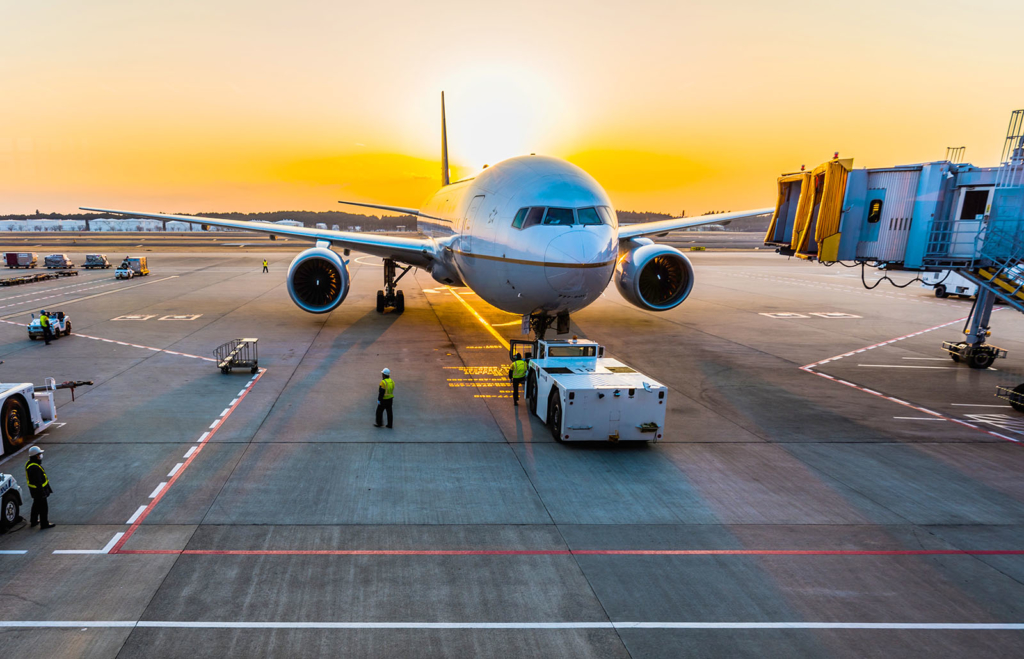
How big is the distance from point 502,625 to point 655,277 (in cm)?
1795

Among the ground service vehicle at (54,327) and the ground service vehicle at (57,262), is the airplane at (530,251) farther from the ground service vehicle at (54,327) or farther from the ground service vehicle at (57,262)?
the ground service vehicle at (57,262)

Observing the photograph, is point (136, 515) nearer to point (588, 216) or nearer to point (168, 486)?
point (168, 486)

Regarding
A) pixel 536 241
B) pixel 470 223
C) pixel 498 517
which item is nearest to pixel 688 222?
pixel 470 223

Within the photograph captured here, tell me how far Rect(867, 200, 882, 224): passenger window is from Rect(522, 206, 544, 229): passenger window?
11499mm

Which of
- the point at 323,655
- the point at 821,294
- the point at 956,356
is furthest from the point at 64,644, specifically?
the point at 821,294

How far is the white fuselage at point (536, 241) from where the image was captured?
610 inches

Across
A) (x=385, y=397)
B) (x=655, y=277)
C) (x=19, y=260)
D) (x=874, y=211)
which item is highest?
(x=874, y=211)

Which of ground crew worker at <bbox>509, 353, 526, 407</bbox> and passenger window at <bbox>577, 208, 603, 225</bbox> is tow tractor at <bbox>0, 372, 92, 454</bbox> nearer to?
ground crew worker at <bbox>509, 353, 526, 407</bbox>

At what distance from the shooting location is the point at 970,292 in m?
38.5

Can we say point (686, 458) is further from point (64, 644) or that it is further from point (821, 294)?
point (821, 294)

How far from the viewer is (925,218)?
18.4 m

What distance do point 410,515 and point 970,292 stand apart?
141ft

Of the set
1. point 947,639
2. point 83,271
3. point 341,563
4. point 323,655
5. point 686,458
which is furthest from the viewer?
point 83,271

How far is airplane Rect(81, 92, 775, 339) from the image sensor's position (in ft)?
51.5
